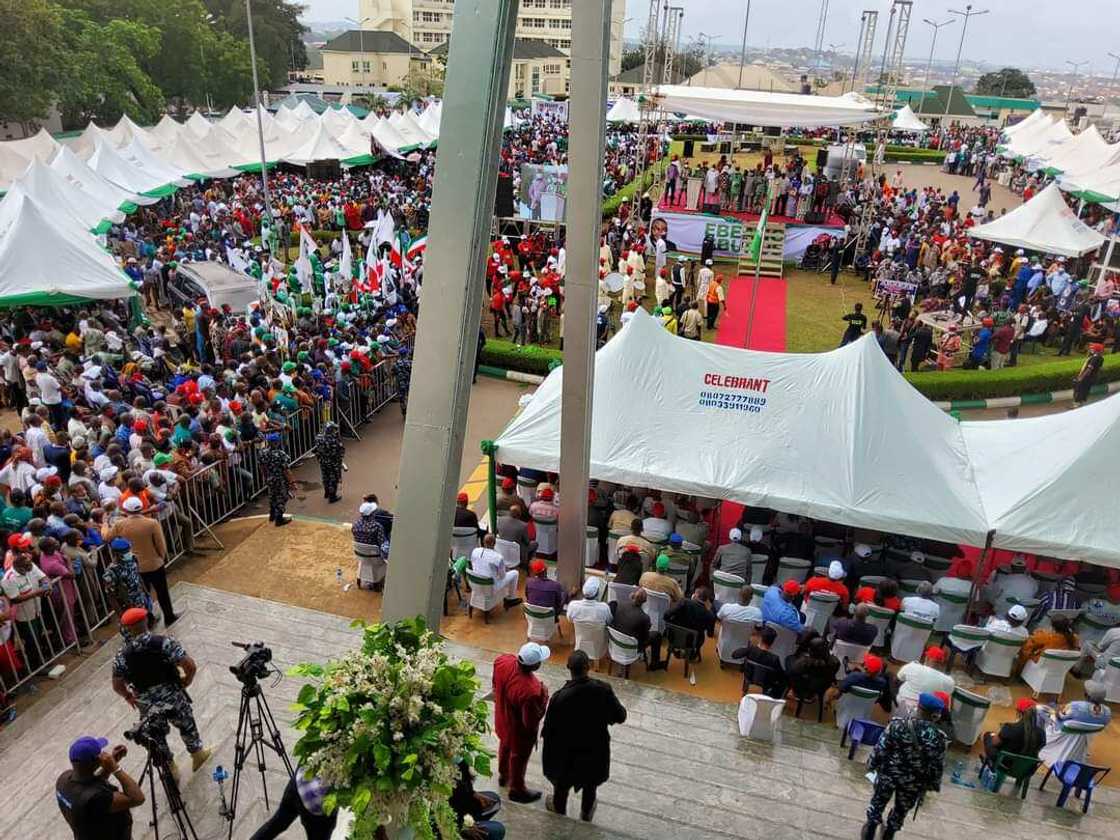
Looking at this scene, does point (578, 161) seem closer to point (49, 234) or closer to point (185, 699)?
point (185, 699)

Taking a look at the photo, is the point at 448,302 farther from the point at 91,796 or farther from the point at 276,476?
the point at 276,476

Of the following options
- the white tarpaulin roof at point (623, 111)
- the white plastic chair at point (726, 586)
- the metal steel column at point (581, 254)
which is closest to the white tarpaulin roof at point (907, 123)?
the white tarpaulin roof at point (623, 111)

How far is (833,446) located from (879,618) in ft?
7.15

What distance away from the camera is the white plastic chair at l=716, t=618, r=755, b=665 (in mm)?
8102

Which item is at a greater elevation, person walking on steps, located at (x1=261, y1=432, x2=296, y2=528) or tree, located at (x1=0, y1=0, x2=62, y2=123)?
tree, located at (x1=0, y1=0, x2=62, y2=123)

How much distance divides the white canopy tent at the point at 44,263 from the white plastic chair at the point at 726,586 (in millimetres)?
13611

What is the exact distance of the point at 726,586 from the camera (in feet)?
29.5

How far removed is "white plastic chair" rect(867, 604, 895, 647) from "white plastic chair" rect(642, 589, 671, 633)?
2091 mm

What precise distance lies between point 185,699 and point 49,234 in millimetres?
13602

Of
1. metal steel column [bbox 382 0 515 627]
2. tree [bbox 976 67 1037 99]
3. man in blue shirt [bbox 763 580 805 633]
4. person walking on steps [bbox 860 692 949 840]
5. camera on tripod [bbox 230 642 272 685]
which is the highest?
tree [bbox 976 67 1037 99]

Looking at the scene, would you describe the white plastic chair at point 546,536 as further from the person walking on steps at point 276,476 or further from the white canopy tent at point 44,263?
the white canopy tent at point 44,263

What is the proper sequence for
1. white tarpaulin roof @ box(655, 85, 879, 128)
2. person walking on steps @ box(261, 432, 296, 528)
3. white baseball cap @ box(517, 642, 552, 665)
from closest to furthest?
white baseball cap @ box(517, 642, 552, 665)
person walking on steps @ box(261, 432, 296, 528)
white tarpaulin roof @ box(655, 85, 879, 128)

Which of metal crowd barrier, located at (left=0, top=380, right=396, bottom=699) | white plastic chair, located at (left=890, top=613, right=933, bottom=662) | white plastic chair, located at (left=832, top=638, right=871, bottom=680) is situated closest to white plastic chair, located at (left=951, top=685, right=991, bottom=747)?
white plastic chair, located at (left=832, top=638, right=871, bottom=680)

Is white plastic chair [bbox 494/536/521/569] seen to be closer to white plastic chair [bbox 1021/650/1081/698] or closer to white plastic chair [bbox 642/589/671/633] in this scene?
Answer: white plastic chair [bbox 642/589/671/633]
